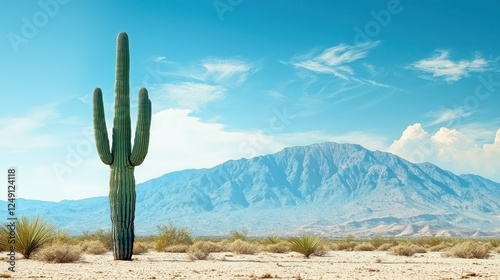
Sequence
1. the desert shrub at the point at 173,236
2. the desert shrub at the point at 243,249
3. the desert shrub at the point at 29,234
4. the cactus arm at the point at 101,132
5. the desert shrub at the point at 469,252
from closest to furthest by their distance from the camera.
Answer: the cactus arm at the point at 101,132 → the desert shrub at the point at 29,234 → the desert shrub at the point at 469,252 → the desert shrub at the point at 243,249 → the desert shrub at the point at 173,236

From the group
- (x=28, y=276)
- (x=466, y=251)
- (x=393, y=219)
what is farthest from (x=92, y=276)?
(x=393, y=219)

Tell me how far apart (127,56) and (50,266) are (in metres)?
8.97

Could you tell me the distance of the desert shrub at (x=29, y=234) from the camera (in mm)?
23375

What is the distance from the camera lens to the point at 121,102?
23.5 m

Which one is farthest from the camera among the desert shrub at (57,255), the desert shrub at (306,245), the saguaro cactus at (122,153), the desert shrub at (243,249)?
the desert shrub at (243,249)

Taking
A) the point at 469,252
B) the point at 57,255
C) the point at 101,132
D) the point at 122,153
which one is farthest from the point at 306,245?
the point at 57,255

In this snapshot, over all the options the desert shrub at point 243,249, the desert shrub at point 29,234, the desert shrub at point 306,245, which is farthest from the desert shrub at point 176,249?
the desert shrub at point 29,234

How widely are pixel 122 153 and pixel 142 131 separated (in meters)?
1.17

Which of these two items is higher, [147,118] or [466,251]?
[147,118]

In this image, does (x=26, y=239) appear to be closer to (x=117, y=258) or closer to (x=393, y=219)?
(x=117, y=258)

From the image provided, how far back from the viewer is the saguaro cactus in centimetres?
2270

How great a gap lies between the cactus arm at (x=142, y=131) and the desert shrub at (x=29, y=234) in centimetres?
488

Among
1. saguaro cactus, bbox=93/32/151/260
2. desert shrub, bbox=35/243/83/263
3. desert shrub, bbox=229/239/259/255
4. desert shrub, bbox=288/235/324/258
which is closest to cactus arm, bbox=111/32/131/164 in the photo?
saguaro cactus, bbox=93/32/151/260

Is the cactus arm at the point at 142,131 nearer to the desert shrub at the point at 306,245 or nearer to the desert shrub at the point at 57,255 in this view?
the desert shrub at the point at 57,255
